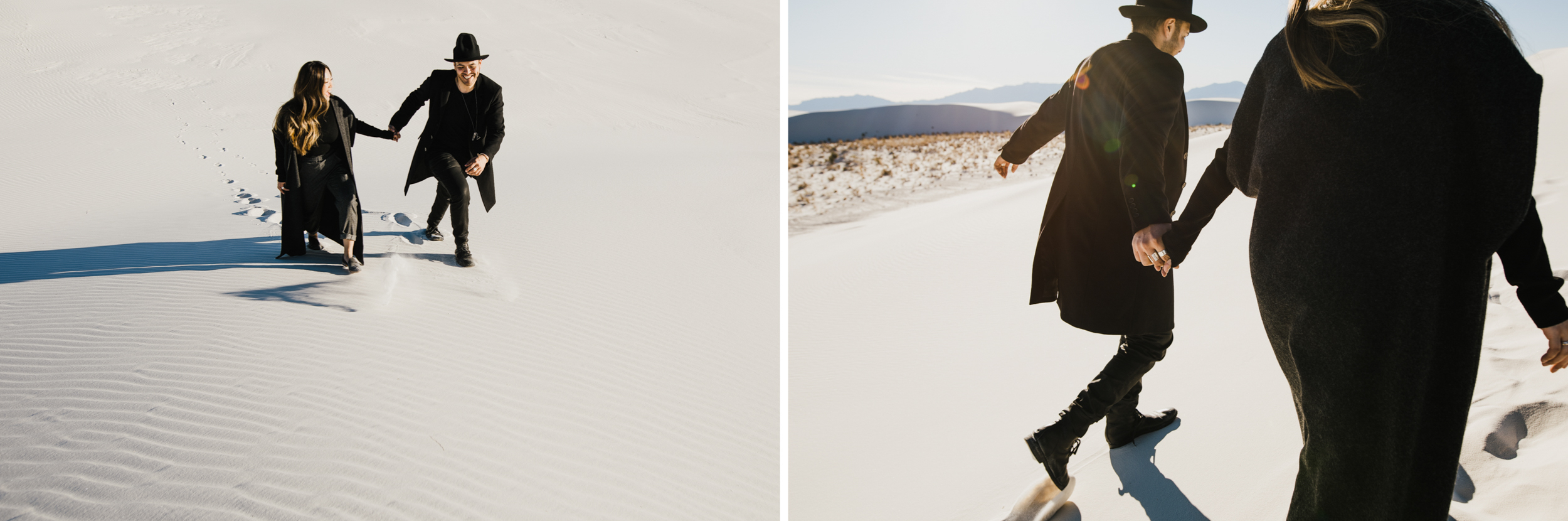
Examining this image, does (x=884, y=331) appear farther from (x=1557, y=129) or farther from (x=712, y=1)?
(x=712, y=1)

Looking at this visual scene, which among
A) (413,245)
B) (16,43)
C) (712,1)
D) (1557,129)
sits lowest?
(413,245)

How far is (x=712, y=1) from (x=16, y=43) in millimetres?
23861

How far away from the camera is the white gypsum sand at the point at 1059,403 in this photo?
2.20 m

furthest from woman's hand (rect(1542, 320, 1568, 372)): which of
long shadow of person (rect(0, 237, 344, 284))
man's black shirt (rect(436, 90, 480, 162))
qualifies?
long shadow of person (rect(0, 237, 344, 284))

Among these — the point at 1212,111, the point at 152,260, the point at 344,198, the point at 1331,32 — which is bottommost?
the point at 1212,111

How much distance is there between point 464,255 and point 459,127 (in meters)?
0.84

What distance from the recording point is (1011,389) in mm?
3348

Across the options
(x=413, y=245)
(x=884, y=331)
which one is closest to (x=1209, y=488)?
(x=884, y=331)

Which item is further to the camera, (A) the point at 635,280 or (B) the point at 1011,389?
(A) the point at 635,280

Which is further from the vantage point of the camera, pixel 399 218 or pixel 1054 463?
pixel 399 218

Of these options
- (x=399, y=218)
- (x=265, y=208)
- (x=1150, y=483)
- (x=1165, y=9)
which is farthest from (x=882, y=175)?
(x=1165, y=9)

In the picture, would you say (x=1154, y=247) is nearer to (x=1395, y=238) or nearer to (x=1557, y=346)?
(x=1395, y=238)

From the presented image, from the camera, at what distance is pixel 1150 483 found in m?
2.40

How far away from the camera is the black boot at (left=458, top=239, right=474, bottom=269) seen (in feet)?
17.0
